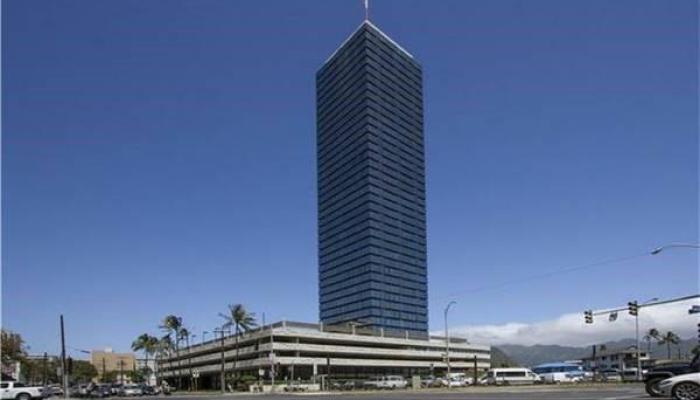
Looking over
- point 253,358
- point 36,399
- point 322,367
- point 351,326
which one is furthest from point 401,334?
point 36,399

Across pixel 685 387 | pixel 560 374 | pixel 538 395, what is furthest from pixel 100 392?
pixel 685 387

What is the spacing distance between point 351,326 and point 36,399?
115 m

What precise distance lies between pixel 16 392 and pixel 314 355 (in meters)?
93.2

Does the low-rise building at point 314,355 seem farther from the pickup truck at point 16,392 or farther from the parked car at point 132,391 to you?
the pickup truck at point 16,392

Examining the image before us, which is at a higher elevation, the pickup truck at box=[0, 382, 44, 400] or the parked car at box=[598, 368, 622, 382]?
the pickup truck at box=[0, 382, 44, 400]

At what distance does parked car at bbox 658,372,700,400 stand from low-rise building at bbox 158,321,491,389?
95360mm

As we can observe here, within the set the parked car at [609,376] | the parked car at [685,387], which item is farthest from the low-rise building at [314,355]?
the parked car at [685,387]

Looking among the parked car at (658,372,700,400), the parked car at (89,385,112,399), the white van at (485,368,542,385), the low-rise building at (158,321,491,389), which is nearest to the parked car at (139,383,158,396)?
the parked car at (89,385,112,399)

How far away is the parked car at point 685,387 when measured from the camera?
85.2 ft

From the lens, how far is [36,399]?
2124 inches

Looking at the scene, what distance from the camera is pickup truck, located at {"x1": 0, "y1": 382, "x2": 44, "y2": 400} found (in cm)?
5212

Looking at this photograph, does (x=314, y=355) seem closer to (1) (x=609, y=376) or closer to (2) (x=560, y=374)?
(2) (x=560, y=374)

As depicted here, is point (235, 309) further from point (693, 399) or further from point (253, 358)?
point (693, 399)

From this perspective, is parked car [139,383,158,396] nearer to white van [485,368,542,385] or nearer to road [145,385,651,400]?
white van [485,368,542,385]
